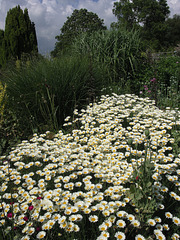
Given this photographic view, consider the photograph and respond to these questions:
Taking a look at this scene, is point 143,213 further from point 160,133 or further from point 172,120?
point 172,120

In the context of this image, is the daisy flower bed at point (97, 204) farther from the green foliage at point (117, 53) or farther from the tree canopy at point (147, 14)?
the tree canopy at point (147, 14)

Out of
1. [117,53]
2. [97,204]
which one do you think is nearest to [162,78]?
[117,53]

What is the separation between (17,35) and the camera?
1384 centimetres

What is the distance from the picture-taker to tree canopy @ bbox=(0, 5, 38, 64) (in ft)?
45.5

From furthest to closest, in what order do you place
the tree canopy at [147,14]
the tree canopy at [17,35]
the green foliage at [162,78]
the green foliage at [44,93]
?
the tree canopy at [147,14] → the tree canopy at [17,35] → the green foliage at [162,78] → the green foliage at [44,93]

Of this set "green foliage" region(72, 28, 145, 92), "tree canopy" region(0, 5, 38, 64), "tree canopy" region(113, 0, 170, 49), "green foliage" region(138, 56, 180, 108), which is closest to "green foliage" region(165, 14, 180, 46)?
"tree canopy" region(113, 0, 170, 49)

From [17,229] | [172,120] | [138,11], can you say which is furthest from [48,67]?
[138,11]

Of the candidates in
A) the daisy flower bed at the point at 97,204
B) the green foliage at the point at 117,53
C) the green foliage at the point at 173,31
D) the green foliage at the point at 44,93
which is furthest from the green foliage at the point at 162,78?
the green foliage at the point at 173,31

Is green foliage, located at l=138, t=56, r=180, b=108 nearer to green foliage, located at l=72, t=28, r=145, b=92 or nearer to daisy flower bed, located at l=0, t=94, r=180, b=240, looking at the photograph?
green foliage, located at l=72, t=28, r=145, b=92

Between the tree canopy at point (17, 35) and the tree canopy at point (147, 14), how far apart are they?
2685 cm

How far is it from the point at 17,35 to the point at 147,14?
1292 inches

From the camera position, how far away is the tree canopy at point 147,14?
36812 millimetres

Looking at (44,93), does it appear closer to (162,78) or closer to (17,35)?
(162,78)

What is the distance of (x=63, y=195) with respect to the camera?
179 cm
